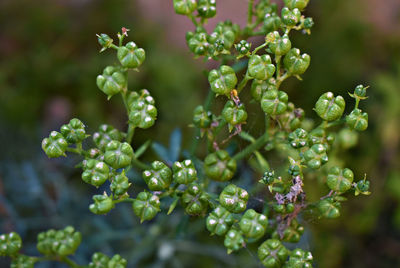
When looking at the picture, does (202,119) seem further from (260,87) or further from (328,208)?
(328,208)

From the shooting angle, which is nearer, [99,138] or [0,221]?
[99,138]

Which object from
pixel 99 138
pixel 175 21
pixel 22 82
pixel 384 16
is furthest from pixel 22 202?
pixel 384 16

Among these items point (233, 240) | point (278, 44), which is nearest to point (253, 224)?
point (233, 240)

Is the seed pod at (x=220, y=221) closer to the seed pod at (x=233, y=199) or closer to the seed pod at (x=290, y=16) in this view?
the seed pod at (x=233, y=199)

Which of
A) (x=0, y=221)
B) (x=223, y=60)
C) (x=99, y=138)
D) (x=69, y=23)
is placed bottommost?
(x=0, y=221)

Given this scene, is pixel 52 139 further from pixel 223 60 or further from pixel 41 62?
pixel 41 62

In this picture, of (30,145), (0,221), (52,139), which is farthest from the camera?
(30,145)

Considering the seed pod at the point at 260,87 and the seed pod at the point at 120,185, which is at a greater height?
the seed pod at the point at 260,87

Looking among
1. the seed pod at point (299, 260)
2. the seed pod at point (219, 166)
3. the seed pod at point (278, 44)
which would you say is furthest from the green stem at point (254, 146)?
the seed pod at point (299, 260)
